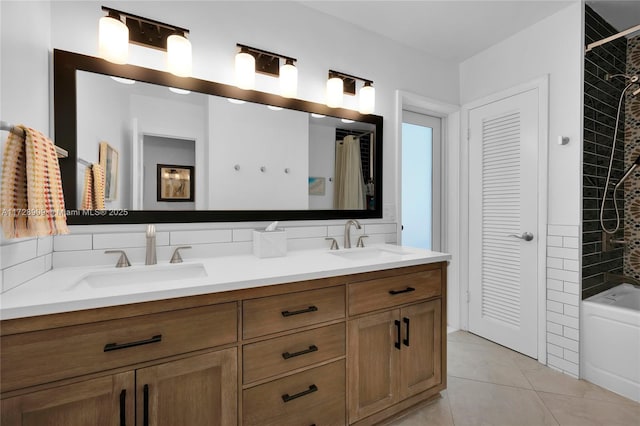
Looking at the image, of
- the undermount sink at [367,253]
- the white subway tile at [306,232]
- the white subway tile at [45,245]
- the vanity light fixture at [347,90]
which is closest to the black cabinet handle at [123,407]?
the white subway tile at [45,245]

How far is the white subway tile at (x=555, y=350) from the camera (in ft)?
6.97

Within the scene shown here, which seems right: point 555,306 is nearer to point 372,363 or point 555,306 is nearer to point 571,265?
point 571,265

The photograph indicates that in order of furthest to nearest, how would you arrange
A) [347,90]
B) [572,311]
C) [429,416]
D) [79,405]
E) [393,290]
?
[347,90] → [572,311] → [429,416] → [393,290] → [79,405]

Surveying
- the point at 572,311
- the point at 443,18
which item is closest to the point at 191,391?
the point at 572,311

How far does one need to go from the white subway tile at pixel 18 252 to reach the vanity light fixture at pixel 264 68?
1254mm

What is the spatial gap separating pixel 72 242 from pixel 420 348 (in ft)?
6.22

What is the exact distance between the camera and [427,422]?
1.65 metres

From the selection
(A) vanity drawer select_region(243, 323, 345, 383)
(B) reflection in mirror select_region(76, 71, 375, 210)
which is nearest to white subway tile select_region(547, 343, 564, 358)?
(B) reflection in mirror select_region(76, 71, 375, 210)

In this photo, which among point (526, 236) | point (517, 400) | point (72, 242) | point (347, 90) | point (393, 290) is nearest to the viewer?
point (72, 242)

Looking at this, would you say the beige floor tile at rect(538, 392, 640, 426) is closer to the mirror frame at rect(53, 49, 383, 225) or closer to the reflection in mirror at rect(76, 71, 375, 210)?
the reflection in mirror at rect(76, 71, 375, 210)

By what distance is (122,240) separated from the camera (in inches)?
57.2

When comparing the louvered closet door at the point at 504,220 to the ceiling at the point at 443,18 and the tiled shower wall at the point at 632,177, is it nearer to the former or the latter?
the ceiling at the point at 443,18

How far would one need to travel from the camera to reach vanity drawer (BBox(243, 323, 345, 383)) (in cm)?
117

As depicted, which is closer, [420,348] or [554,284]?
[420,348]
